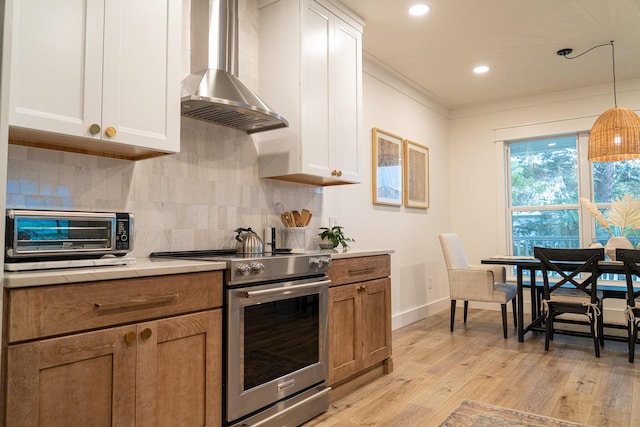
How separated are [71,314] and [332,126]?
2119 millimetres

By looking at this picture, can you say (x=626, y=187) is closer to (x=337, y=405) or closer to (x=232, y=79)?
(x=337, y=405)

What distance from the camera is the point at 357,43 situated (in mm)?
3365

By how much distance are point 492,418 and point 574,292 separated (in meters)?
1.90

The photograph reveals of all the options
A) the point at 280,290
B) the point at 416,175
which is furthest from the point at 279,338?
the point at 416,175

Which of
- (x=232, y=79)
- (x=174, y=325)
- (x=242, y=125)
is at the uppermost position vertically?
(x=232, y=79)

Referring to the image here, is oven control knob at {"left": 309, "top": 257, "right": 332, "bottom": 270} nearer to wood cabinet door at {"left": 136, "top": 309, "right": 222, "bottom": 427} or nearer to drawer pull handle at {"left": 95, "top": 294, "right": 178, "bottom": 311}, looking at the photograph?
wood cabinet door at {"left": 136, "top": 309, "right": 222, "bottom": 427}

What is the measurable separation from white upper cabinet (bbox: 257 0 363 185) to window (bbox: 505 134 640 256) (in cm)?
328

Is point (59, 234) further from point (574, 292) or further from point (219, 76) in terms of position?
point (574, 292)

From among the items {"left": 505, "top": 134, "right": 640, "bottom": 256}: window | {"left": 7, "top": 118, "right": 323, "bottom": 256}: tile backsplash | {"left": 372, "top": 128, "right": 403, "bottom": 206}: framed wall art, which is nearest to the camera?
{"left": 7, "top": 118, "right": 323, "bottom": 256}: tile backsplash

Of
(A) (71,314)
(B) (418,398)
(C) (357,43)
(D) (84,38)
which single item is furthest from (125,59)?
(B) (418,398)

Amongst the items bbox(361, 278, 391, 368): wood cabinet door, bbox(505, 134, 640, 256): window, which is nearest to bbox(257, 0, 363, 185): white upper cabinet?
bbox(361, 278, 391, 368): wood cabinet door

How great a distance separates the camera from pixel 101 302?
1485 millimetres

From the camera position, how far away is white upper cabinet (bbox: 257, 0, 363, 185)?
2789 millimetres

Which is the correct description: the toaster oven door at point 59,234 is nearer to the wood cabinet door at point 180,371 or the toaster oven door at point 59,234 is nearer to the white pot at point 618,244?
the wood cabinet door at point 180,371
